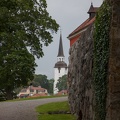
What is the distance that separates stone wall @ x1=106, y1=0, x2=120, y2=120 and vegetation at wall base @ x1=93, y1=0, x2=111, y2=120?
0.43 meters

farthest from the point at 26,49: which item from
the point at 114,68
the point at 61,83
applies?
the point at 61,83

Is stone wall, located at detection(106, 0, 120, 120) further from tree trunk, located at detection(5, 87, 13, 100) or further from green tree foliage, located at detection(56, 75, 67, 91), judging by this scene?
green tree foliage, located at detection(56, 75, 67, 91)

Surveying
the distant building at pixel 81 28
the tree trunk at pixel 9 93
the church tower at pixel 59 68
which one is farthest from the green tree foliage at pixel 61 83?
the distant building at pixel 81 28

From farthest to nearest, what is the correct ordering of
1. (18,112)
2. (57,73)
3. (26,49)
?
1. (57,73)
2. (26,49)
3. (18,112)

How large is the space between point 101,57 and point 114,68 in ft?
3.68

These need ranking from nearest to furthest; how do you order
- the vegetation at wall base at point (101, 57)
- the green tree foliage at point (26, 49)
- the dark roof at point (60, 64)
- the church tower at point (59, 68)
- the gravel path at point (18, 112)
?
the vegetation at wall base at point (101, 57)
the gravel path at point (18, 112)
the green tree foliage at point (26, 49)
the church tower at point (59, 68)
the dark roof at point (60, 64)

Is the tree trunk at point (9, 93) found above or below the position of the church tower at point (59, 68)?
below

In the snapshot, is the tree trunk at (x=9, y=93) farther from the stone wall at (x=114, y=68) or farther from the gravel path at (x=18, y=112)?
the stone wall at (x=114, y=68)

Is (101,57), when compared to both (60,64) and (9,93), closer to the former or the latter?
(9,93)

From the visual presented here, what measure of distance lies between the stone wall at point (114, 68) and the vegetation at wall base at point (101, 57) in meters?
0.43

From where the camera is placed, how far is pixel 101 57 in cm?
838

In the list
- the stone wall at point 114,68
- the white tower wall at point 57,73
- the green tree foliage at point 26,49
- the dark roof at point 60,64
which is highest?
the dark roof at point 60,64

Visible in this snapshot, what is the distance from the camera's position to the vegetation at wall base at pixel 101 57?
7910mm

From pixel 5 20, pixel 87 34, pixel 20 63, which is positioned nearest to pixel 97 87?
pixel 87 34
